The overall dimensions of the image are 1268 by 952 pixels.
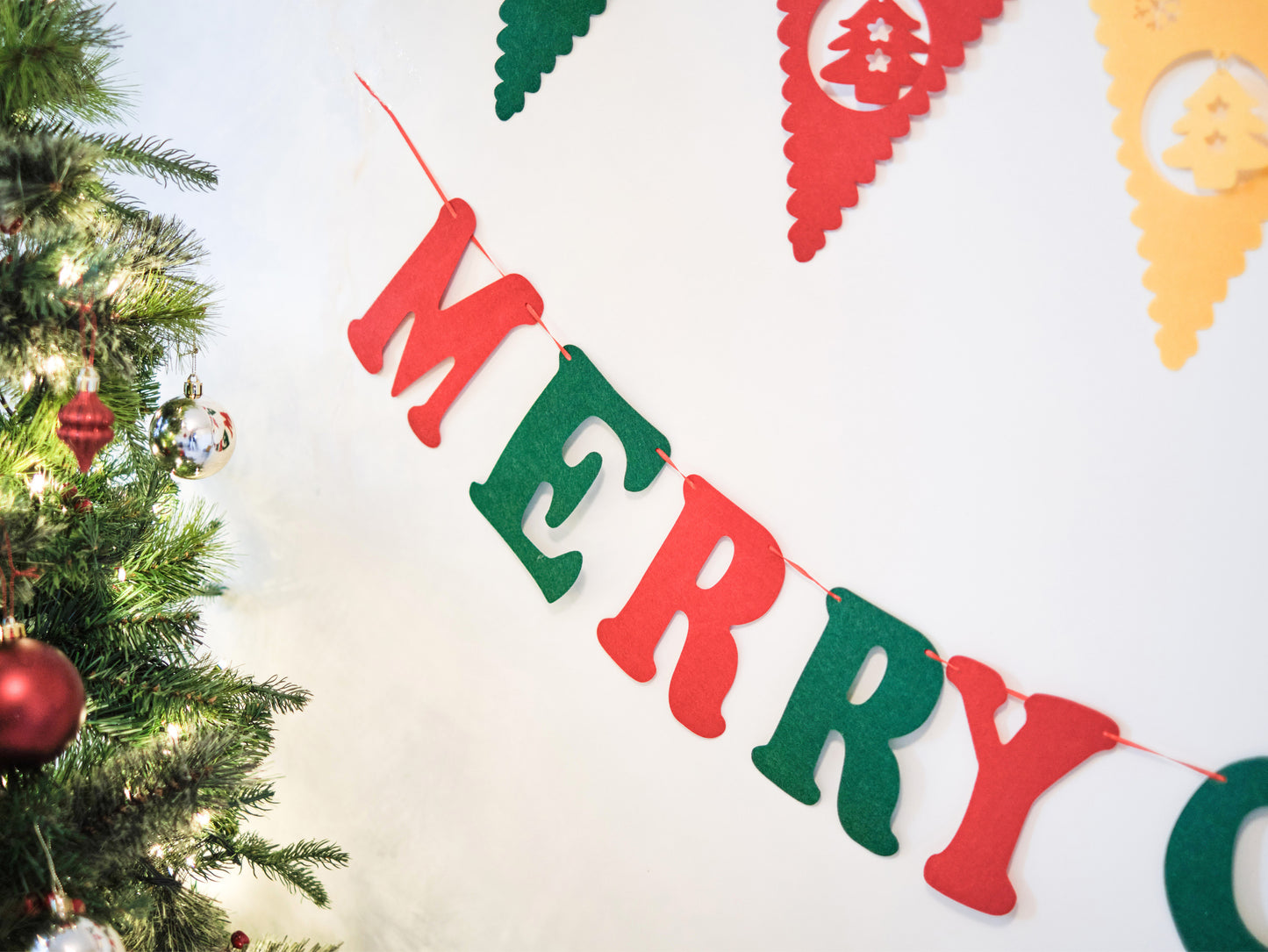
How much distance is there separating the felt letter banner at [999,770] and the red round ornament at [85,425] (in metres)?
0.89

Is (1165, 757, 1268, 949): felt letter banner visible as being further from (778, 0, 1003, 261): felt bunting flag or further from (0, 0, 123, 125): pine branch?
(0, 0, 123, 125): pine branch

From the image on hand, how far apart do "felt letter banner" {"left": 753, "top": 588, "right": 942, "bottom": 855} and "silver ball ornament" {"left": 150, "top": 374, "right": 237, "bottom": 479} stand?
2.50ft

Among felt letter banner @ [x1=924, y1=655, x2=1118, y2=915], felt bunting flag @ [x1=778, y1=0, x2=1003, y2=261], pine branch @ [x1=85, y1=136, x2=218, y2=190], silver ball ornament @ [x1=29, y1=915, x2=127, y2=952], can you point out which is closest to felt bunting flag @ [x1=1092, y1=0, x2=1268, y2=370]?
felt bunting flag @ [x1=778, y1=0, x2=1003, y2=261]

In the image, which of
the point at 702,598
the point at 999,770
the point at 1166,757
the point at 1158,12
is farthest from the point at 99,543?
the point at 1158,12

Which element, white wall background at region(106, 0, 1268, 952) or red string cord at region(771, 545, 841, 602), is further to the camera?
red string cord at region(771, 545, 841, 602)

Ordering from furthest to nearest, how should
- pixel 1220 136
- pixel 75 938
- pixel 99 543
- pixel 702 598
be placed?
1. pixel 702 598
2. pixel 99 543
3. pixel 1220 136
4. pixel 75 938

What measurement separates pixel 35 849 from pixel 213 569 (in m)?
0.48

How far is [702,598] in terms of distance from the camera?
1.07 m

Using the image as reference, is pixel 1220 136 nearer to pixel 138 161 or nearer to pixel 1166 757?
pixel 1166 757

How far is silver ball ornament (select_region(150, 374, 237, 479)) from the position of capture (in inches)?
40.8

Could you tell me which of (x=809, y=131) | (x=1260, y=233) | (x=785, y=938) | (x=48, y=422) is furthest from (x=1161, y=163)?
(x=48, y=422)

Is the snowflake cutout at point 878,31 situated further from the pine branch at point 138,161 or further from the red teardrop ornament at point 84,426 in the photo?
the red teardrop ornament at point 84,426

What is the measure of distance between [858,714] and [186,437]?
85 centimetres

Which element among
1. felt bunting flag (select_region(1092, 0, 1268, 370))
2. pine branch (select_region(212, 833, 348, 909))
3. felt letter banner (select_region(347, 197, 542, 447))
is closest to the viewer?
felt bunting flag (select_region(1092, 0, 1268, 370))
